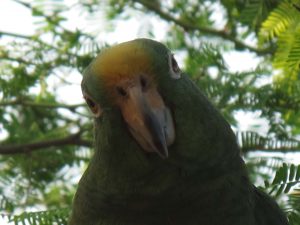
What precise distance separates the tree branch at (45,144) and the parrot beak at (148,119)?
153 cm

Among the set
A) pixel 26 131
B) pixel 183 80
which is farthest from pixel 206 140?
pixel 26 131

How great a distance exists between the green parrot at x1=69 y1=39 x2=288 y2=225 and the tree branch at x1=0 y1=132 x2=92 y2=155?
1270 millimetres

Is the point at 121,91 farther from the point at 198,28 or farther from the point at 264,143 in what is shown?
the point at 198,28

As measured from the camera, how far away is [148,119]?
262cm

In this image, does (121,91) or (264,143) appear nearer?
(121,91)

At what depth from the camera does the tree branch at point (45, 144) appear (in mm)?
4184

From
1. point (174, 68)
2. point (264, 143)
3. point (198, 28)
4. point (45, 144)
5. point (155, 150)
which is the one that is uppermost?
point (174, 68)

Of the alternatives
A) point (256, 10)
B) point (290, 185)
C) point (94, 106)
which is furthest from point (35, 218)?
point (256, 10)

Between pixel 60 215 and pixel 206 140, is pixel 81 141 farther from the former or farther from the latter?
pixel 206 140

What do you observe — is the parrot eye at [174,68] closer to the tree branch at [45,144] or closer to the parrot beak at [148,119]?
the parrot beak at [148,119]

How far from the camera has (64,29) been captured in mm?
4477

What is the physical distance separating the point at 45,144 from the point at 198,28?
44.7 inches

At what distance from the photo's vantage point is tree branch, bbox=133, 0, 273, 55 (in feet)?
14.2

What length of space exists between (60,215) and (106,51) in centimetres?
76
